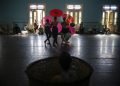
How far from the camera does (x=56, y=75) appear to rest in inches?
109

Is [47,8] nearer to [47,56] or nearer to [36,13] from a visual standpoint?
[36,13]

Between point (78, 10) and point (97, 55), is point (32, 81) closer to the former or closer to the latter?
point (97, 55)

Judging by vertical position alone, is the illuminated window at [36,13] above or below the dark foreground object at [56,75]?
above

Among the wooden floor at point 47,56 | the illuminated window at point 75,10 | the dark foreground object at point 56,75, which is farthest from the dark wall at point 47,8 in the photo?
the dark foreground object at point 56,75

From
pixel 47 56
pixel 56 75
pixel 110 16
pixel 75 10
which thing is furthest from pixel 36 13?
pixel 56 75

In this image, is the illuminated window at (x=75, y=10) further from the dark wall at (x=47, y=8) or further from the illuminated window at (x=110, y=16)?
the illuminated window at (x=110, y=16)

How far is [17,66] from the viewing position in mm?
7141

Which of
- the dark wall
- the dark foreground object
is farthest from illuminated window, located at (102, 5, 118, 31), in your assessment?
the dark foreground object

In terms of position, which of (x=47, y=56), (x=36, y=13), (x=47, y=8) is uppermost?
(x=47, y=8)

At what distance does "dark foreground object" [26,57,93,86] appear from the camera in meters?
2.49

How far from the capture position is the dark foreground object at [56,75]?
249cm

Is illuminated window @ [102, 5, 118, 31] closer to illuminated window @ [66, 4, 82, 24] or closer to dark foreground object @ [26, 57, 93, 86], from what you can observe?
illuminated window @ [66, 4, 82, 24]

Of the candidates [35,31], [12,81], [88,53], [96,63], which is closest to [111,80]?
[96,63]

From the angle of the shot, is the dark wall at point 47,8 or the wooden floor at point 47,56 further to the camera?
the dark wall at point 47,8
